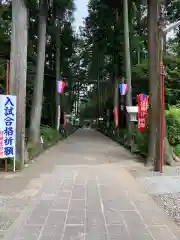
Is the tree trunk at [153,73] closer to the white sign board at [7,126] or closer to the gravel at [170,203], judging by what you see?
the gravel at [170,203]

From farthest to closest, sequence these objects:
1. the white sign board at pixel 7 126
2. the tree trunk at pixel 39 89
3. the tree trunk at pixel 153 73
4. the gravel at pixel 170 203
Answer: the tree trunk at pixel 39 89, the tree trunk at pixel 153 73, the white sign board at pixel 7 126, the gravel at pixel 170 203

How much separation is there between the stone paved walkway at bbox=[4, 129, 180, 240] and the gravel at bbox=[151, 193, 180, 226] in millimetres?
151

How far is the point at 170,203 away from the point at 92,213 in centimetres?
171

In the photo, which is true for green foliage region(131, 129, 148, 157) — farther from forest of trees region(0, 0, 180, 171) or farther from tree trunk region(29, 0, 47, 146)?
tree trunk region(29, 0, 47, 146)

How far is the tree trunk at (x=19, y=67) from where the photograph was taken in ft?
35.0

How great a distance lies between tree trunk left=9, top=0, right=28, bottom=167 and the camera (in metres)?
10.7

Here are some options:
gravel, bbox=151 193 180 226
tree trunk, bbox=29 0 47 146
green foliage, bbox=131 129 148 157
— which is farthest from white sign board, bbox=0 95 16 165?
tree trunk, bbox=29 0 47 146

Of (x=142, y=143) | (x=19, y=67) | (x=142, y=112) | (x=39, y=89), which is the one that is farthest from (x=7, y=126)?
(x=39, y=89)

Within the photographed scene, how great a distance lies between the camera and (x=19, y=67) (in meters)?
10.7

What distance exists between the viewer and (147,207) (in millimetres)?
6164

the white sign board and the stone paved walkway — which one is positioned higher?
the white sign board

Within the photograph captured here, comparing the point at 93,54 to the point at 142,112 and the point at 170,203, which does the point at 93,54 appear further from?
the point at 170,203

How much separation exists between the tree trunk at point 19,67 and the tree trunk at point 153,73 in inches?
176

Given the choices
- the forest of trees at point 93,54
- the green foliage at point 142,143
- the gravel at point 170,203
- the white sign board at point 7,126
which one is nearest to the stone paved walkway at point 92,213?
the gravel at point 170,203
